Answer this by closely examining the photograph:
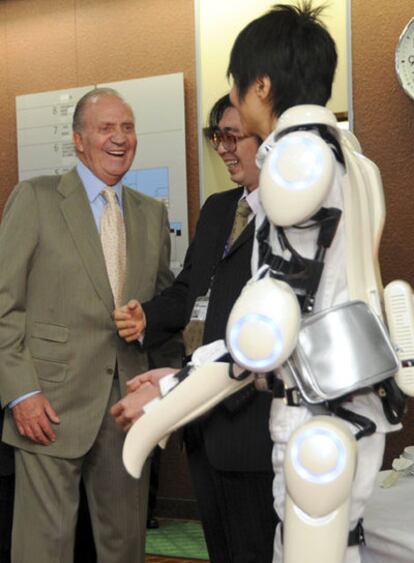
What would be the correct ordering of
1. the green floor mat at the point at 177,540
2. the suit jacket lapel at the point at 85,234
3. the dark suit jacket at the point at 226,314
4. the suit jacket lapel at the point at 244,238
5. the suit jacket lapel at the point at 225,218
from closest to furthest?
1. the dark suit jacket at the point at 226,314
2. the suit jacket lapel at the point at 244,238
3. the suit jacket lapel at the point at 225,218
4. the suit jacket lapel at the point at 85,234
5. the green floor mat at the point at 177,540

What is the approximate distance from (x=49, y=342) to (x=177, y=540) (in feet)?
5.68

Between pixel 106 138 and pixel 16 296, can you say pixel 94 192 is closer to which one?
pixel 106 138

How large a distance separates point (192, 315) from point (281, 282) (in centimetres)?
63

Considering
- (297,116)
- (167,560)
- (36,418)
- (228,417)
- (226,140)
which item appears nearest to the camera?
(297,116)

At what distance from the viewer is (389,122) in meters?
3.59

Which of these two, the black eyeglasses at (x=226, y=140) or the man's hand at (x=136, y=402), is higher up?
the black eyeglasses at (x=226, y=140)

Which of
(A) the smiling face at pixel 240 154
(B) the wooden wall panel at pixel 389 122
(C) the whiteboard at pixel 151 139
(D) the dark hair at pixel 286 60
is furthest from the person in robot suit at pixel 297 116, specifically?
(C) the whiteboard at pixel 151 139

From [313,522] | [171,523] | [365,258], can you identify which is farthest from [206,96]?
[313,522]

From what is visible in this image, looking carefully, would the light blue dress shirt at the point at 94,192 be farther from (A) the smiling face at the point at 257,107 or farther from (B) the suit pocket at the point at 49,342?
(A) the smiling face at the point at 257,107

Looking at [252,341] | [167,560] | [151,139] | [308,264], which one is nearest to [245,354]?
[252,341]

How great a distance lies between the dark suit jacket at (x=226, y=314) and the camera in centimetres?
172

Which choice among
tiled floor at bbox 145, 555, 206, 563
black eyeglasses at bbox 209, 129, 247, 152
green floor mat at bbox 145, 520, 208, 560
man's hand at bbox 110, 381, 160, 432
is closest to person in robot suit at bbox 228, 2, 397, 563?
man's hand at bbox 110, 381, 160, 432

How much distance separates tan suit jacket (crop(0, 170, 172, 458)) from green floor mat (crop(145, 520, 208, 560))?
1390 mm

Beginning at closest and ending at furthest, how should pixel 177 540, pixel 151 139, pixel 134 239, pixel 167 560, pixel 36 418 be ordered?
1. pixel 36 418
2. pixel 134 239
3. pixel 167 560
4. pixel 177 540
5. pixel 151 139
